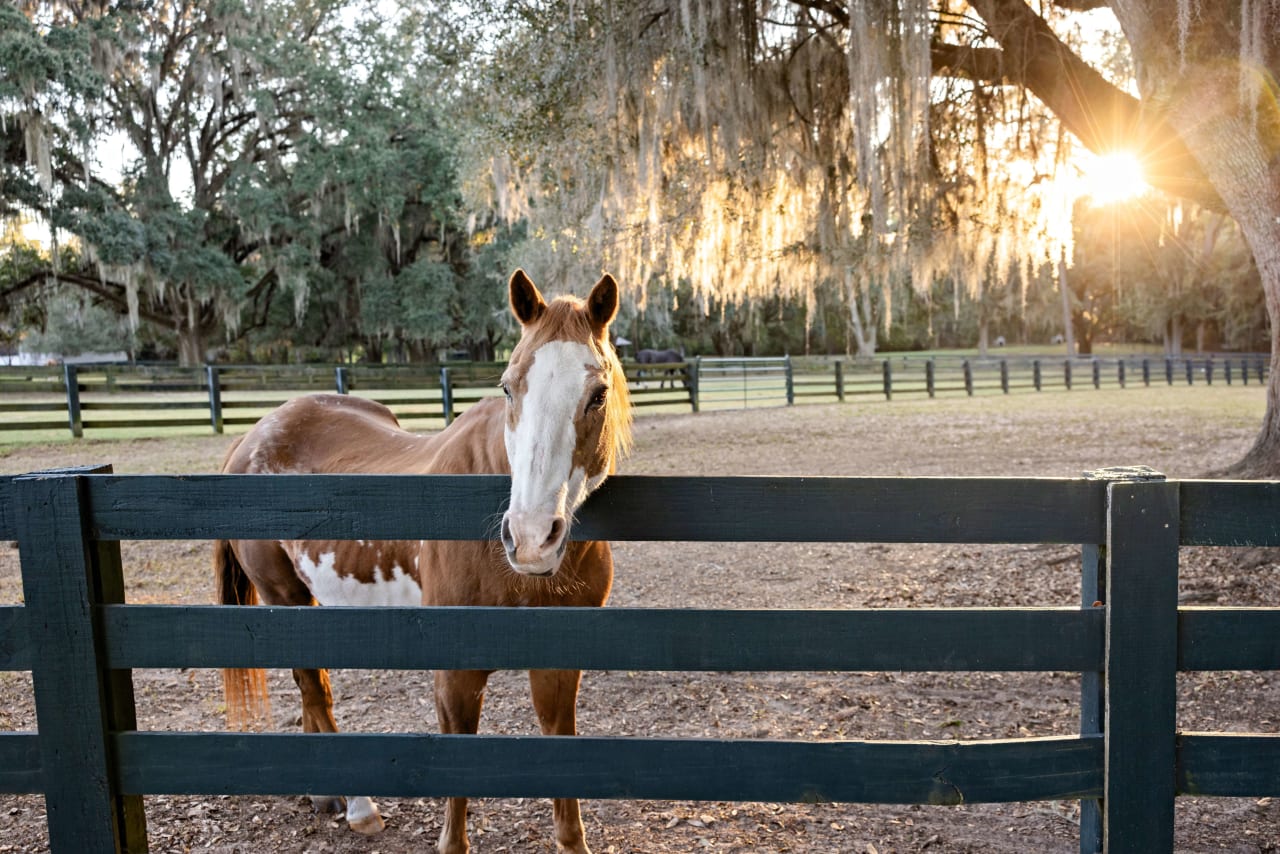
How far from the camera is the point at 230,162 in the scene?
2620 centimetres

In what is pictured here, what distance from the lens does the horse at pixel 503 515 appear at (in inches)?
80.0

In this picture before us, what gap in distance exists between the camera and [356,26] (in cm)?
2423

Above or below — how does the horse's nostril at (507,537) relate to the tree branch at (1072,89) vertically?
below

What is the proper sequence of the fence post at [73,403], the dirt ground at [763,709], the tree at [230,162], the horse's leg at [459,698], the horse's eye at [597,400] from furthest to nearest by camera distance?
the tree at [230,162] → the fence post at [73,403] → the dirt ground at [763,709] → the horse's leg at [459,698] → the horse's eye at [597,400]

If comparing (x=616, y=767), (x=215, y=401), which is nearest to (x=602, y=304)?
(x=616, y=767)

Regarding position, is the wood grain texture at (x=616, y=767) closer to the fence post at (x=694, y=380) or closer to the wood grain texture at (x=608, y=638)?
the wood grain texture at (x=608, y=638)

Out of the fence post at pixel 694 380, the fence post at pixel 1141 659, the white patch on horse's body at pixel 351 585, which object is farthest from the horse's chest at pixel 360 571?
the fence post at pixel 694 380

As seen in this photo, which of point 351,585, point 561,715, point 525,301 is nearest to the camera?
point 525,301

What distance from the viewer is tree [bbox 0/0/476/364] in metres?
19.9

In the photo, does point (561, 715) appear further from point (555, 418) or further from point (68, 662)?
point (68, 662)

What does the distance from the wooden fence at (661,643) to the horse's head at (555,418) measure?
0.13 m

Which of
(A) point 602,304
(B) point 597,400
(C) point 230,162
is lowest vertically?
(B) point 597,400

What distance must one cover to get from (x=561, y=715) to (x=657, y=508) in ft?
3.43

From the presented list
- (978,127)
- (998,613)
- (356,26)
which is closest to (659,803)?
(998,613)
